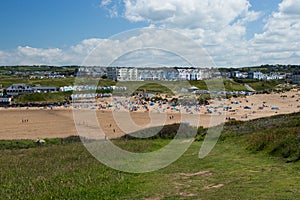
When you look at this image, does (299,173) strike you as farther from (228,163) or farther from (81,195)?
(81,195)

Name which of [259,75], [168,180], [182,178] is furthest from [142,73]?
[259,75]

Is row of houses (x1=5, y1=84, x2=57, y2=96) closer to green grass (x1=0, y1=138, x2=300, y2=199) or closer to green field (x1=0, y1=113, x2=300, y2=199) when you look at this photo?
green field (x1=0, y1=113, x2=300, y2=199)

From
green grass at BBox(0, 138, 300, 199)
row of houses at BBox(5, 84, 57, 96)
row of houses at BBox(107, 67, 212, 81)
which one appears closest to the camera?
green grass at BBox(0, 138, 300, 199)

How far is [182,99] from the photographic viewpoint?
70000mm

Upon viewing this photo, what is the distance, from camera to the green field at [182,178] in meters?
8.66

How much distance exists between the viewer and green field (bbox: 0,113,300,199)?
866 centimetres

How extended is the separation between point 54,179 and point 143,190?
363 cm

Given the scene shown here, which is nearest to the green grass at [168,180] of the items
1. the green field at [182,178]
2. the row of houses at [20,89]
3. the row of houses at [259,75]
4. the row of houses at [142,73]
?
the green field at [182,178]

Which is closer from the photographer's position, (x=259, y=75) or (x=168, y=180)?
(x=168, y=180)

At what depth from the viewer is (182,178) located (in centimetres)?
1084

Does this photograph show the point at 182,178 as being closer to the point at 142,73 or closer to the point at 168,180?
the point at 168,180

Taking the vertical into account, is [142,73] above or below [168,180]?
above

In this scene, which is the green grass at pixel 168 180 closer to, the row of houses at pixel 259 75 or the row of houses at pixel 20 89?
the row of houses at pixel 20 89

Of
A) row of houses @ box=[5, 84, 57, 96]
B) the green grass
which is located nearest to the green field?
the green grass
